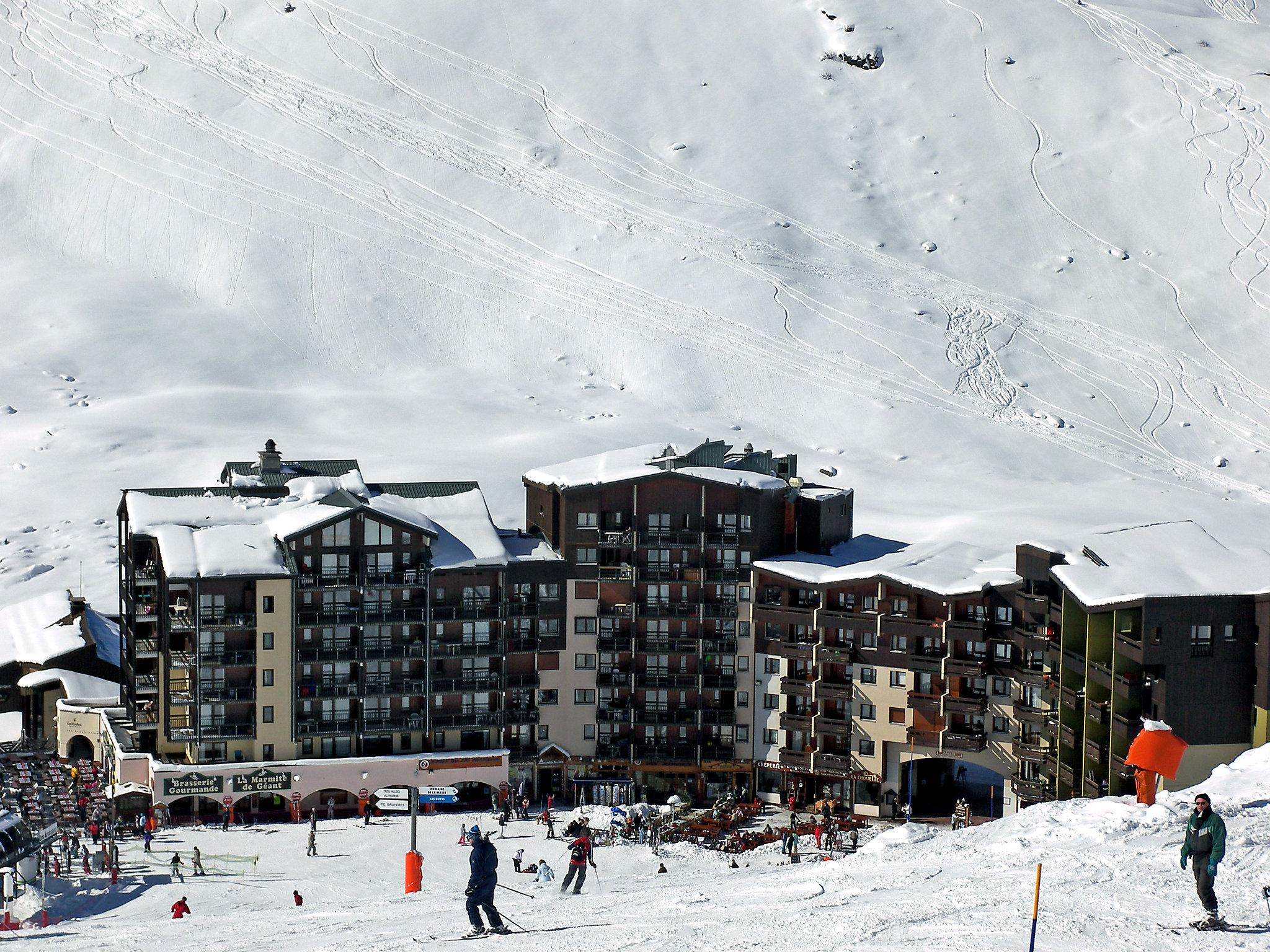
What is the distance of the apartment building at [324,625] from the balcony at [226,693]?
6 cm

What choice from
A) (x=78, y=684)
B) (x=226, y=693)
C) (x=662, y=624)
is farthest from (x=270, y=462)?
(x=662, y=624)

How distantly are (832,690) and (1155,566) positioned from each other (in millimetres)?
16800

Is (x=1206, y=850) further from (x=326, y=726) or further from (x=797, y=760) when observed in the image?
(x=326, y=726)

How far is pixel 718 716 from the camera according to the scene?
266 feet

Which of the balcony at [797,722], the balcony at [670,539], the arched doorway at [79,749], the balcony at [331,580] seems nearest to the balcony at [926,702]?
the balcony at [797,722]

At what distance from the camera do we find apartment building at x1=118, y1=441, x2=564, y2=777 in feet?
247

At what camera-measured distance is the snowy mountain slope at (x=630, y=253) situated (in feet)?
449

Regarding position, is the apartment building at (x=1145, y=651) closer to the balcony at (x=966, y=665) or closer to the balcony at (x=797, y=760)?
the balcony at (x=966, y=665)

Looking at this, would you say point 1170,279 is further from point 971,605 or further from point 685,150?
point 971,605

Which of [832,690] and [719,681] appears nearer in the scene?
[832,690]

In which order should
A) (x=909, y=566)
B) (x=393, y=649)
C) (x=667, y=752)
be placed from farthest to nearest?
(x=667, y=752)
(x=393, y=649)
(x=909, y=566)

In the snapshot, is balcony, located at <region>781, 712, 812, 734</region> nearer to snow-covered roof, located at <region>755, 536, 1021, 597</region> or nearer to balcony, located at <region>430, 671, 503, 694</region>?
snow-covered roof, located at <region>755, 536, 1021, 597</region>

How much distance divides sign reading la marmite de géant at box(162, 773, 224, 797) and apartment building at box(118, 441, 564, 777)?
1293 mm

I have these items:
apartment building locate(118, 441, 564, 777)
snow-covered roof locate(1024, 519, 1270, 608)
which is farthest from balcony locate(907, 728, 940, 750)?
apartment building locate(118, 441, 564, 777)
